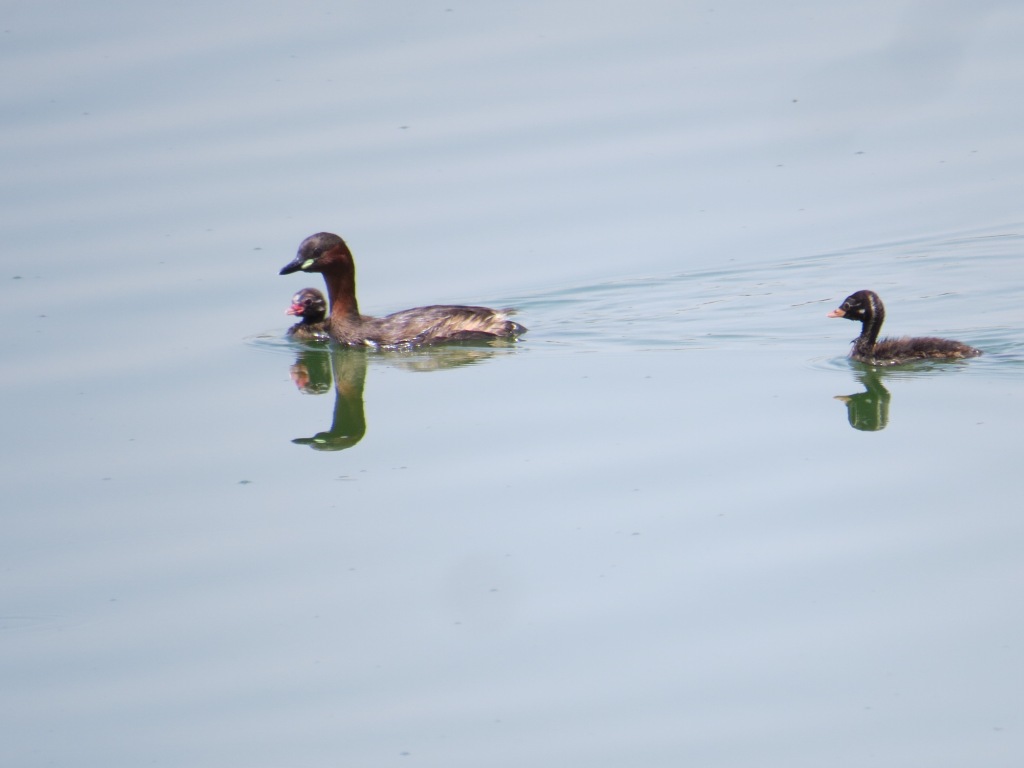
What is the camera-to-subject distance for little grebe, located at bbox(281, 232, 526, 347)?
39.5 feet

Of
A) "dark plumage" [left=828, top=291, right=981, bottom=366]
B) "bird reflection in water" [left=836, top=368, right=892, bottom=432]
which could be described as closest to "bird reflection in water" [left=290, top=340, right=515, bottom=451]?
"dark plumage" [left=828, top=291, right=981, bottom=366]

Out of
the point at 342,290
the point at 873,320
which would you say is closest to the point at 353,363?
the point at 342,290

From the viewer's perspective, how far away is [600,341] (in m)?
12.1

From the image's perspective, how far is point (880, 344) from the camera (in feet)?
37.2

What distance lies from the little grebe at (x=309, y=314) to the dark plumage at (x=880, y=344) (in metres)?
4.10

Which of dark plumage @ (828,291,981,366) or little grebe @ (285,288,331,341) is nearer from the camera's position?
dark plumage @ (828,291,981,366)

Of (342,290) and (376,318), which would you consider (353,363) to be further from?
(342,290)

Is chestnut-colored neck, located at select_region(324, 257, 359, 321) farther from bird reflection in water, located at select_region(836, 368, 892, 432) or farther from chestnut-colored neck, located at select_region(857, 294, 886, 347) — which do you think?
bird reflection in water, located at select_region(836, 368, 892, 432)

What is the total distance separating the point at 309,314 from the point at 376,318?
2.04ft

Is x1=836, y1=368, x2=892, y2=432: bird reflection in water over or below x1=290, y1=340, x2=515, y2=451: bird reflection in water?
below

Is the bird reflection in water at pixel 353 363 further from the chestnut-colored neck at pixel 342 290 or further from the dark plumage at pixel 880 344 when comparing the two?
the dark plumage at pixel 880 344

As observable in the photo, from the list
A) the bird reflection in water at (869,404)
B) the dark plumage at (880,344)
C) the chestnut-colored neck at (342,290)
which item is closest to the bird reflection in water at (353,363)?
the chestnut-colored neck at (342,290)

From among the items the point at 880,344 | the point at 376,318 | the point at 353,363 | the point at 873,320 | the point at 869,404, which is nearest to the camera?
the point at 869,404

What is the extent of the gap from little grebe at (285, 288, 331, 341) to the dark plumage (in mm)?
4101
